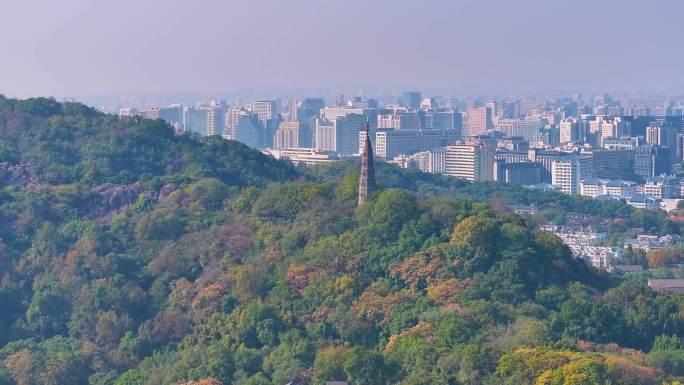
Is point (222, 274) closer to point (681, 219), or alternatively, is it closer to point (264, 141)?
point (681, 219)

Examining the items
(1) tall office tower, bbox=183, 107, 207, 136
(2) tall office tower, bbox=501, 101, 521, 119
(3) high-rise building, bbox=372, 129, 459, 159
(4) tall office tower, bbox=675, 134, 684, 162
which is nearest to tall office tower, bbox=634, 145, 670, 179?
(4) tall office tower, bbox=675, 134, 684, 162

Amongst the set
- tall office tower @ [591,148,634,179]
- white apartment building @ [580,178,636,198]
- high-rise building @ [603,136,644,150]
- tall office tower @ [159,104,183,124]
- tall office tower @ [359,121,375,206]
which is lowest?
white apartment building @ [580,178,636,198]

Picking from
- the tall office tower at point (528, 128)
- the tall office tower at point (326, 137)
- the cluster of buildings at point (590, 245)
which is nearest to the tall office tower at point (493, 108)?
the tall office tower at point (528, 128)

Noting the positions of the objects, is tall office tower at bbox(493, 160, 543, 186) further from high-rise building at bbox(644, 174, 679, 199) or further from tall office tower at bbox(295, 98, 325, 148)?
tall office tower at bbox(295, 98, 325, 148)

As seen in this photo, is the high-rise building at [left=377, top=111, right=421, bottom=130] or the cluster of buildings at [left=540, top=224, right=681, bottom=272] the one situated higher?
the high-rise building at [left=377, top=111, right=421, bottom=130]

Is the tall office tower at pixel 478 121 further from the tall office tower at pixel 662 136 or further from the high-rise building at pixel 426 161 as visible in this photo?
the high-rise building at pixel 426 161
